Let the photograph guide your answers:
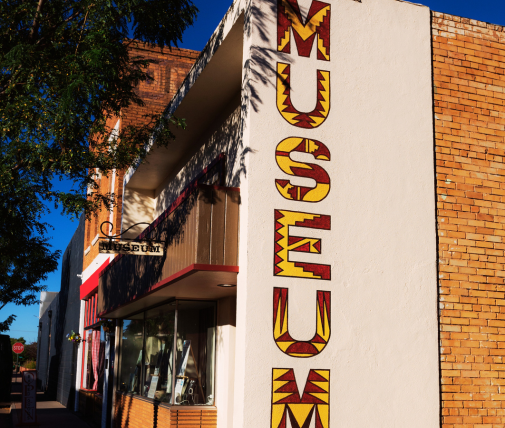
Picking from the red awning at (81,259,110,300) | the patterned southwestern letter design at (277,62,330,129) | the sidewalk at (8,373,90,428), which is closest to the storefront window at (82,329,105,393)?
the sidewalk at (8,373,90,428)

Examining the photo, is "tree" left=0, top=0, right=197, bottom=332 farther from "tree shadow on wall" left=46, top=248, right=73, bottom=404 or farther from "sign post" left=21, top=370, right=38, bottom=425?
"tree shadow on wall" left=46, top=248, right=73, bottom=404

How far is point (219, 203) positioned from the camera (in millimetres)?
8188

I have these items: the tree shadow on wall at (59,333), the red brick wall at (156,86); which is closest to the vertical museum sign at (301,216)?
the red brick wall at (156,86)

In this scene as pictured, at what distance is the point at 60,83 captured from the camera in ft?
31.4

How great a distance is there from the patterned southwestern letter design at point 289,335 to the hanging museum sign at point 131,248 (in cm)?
270

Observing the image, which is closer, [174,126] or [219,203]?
[219,203]

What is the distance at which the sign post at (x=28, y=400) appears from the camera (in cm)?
1662

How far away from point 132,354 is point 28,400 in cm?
418

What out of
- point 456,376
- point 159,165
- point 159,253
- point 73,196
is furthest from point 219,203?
point 159,165

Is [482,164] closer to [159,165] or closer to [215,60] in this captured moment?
[215,60]

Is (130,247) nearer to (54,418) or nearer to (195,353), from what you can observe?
(195,353)

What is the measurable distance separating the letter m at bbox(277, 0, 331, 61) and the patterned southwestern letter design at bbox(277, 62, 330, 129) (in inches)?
13.1

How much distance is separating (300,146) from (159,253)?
2950 millimetres

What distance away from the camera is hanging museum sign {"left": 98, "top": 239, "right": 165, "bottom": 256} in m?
9.52
